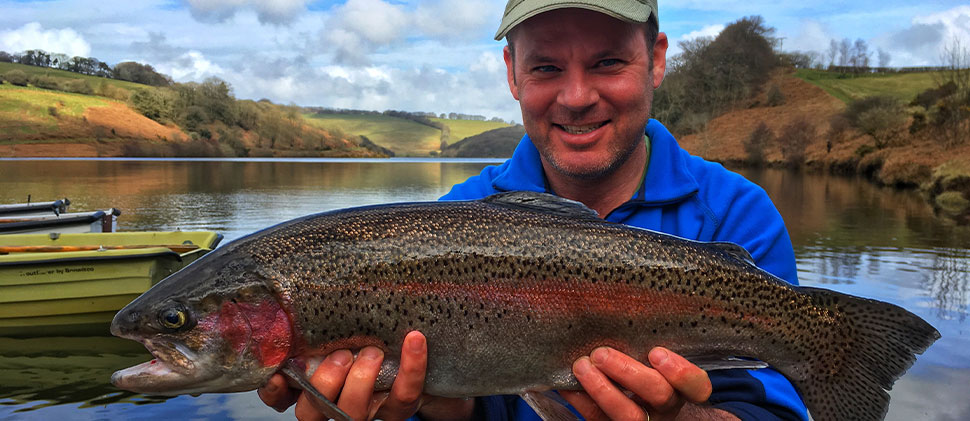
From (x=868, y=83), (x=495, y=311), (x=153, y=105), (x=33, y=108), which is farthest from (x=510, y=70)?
(x=153, y=105)

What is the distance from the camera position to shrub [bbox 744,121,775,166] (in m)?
76.5

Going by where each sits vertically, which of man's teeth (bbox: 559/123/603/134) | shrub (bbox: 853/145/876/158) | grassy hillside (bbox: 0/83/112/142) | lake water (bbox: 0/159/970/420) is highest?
grassy hillside (bbox: 0/83/112/142)

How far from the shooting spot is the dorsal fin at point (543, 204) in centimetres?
292

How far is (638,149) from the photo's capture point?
142 inches

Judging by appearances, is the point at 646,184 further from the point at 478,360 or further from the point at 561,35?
the point at 478,360

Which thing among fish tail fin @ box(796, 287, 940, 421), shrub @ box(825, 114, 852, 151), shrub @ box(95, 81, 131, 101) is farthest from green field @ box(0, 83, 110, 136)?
fish tail fin @ box(796, 287, 940, 421)

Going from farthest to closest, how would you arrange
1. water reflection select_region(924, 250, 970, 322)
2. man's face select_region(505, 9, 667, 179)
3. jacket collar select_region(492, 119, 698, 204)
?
water reflection select_region(924, 250, 970, 322) < jacket collar select_region(492, 119, 698, 204) < man's face select_region(505, 9, 667, 179)

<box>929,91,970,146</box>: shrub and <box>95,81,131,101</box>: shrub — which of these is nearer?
<box>929,91,970,146</box>: shrub

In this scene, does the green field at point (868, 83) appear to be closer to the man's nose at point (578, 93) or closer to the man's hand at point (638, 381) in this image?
the man's nose at point (578, 93)

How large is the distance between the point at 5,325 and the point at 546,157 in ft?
47.6

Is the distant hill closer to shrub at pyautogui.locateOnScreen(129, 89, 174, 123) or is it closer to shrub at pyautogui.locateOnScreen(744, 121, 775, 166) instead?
shrub at pyautogui.locateOnScreen(129, 89, 174, 123)

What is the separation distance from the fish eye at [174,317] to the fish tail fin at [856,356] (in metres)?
2.69

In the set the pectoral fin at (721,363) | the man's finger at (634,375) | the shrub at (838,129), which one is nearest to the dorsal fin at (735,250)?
the pectoral fin at (721,363)

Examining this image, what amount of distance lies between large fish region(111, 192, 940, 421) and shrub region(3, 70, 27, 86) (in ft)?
565
